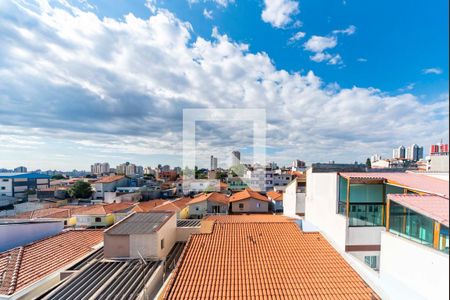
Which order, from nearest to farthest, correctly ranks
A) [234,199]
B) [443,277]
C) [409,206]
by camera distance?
[443,277] < [409,206] < [234,199]

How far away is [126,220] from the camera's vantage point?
28.3ft

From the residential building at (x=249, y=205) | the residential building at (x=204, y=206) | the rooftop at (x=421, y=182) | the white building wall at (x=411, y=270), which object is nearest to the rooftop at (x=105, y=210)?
the residential building at (x=204, y=206)

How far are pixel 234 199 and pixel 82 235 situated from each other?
46.5 feet

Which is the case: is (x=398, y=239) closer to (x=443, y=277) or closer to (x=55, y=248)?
(x=443, y=277)

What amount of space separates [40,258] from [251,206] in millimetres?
17083

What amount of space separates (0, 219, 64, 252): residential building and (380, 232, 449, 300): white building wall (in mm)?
14623

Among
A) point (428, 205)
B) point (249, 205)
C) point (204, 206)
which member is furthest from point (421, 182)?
point (204, 206)

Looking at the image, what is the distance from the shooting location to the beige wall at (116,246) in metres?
7.15

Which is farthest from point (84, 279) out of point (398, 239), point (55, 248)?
point (398, 239)

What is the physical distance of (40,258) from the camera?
23.2ft

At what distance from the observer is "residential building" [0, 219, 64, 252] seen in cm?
944

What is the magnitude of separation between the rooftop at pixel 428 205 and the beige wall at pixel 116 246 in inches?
324

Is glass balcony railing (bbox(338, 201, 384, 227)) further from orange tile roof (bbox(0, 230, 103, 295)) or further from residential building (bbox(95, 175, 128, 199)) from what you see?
residential building (bbox(95, 175, 128, 199))

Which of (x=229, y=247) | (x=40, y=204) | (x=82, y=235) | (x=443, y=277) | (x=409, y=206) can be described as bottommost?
(x=40, y=204)
